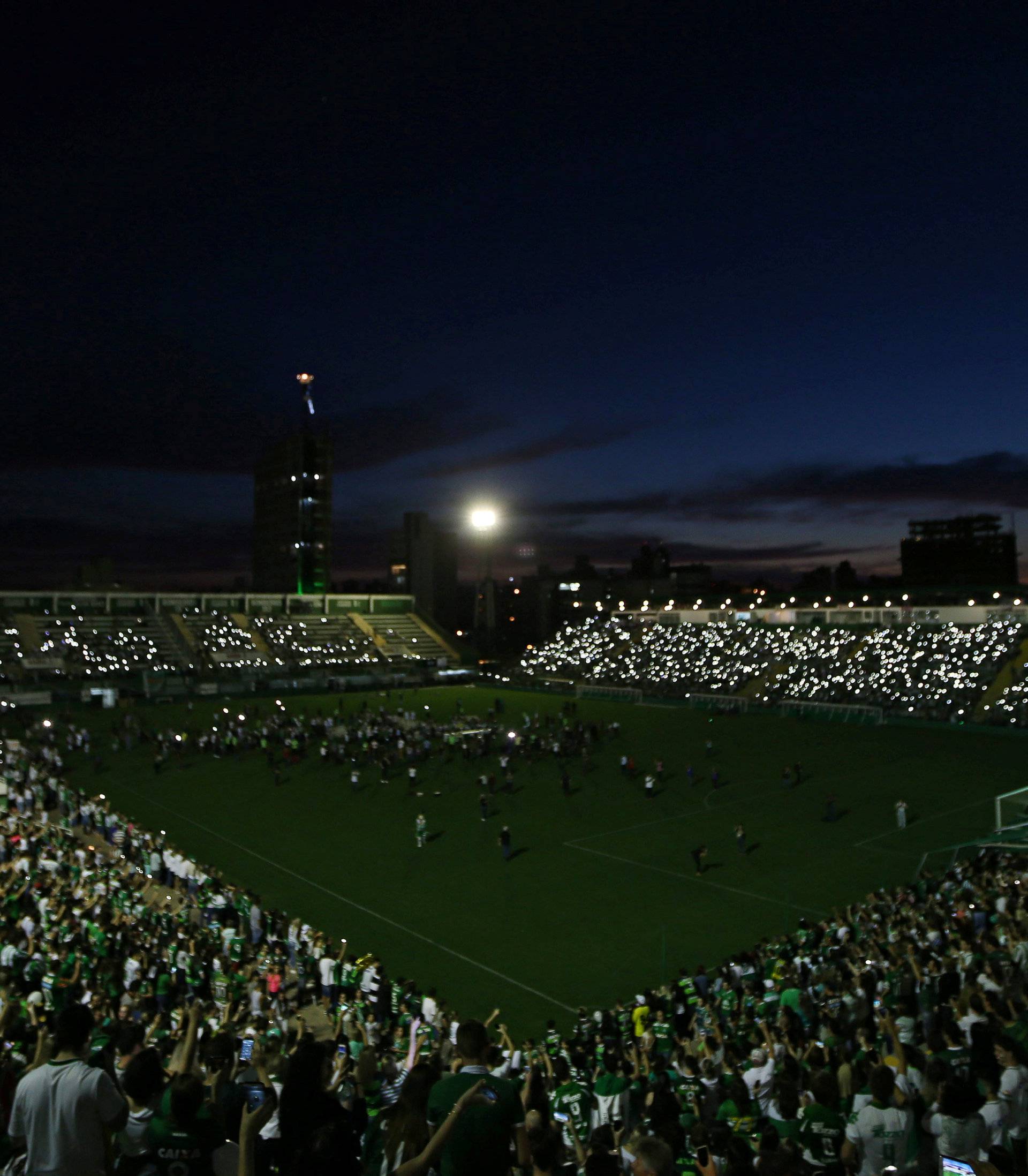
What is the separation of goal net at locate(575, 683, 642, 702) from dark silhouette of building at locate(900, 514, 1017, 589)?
87.2 meters

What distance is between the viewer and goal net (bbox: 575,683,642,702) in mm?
53531

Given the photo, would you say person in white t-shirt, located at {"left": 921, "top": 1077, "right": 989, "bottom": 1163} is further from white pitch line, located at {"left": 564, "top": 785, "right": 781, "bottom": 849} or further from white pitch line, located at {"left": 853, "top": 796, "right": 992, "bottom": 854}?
white pitch line, located at {"left": 853, "top": 796, "right": 992, "bottom": 854}

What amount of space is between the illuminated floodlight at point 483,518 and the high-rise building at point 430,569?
66207 mm

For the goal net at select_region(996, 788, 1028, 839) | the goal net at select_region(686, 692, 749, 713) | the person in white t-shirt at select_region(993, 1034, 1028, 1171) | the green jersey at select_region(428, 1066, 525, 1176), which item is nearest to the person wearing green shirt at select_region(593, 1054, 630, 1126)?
the person in white t-shirt at select_region(993, 1034, 1028, 1171)

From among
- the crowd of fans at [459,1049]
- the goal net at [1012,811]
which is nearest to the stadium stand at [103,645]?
the crowd of fans at [459,1049]

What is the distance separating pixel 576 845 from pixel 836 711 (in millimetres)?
25282

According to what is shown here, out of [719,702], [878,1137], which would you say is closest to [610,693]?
[719,702]

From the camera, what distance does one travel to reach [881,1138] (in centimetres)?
509

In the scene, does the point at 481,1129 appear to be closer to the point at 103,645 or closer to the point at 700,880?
the point at 700,880

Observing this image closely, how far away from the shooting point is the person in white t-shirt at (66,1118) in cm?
365

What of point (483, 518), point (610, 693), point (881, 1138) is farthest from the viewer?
point (483, 518)

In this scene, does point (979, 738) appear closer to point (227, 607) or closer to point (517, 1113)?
point (517, 1113)

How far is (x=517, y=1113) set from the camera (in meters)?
3.77

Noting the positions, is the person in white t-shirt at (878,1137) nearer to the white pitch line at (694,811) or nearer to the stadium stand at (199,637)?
the white pitch line at (694,811)
